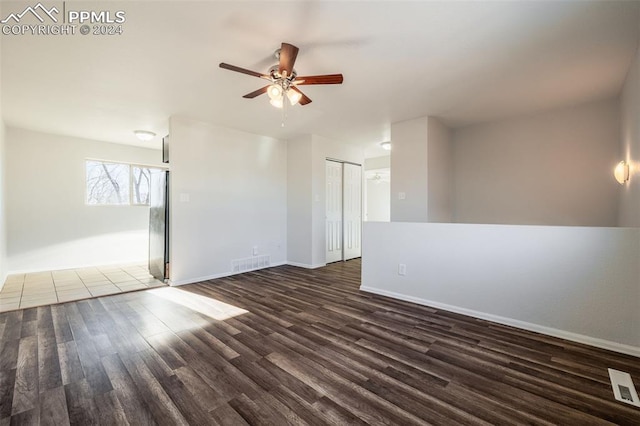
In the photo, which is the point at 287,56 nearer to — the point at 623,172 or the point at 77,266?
the point at 623,172

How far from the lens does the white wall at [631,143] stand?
2475 millimetres

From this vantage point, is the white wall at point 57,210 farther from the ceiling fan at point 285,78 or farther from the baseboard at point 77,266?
the ceiling fan at point 285,78

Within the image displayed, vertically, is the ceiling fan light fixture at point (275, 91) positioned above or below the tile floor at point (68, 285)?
above

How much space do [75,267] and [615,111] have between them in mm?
9313

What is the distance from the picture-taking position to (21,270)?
192 inches

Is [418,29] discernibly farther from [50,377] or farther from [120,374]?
[50,377]

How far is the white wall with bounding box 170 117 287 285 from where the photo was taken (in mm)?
4258

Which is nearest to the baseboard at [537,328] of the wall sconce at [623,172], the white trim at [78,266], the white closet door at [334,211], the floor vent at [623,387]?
the floor vent at [623,387]

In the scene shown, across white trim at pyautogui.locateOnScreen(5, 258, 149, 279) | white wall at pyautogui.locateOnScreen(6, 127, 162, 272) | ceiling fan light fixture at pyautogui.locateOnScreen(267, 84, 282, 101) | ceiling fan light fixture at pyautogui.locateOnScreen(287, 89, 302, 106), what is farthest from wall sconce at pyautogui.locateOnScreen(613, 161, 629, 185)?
white wall at pyautogui.locateOnScreen(6, 127, 162, 272)

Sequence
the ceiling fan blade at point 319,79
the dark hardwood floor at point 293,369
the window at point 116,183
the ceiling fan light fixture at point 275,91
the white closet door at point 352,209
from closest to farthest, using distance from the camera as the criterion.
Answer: the dark hardwood floor at point 293,369 < the ceiling fan blade at point 319,79 < the ceiling fan light fixture at point 275,91 < the window at point 116,183 < the white closet door at point 352,209

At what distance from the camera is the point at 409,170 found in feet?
14.5

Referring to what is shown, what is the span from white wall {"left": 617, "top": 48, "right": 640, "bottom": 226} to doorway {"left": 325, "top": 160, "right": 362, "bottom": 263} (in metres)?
4.25

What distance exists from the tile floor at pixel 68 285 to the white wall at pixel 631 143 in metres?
5.90

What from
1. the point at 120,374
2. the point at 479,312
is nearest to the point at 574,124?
the point at 479,312
